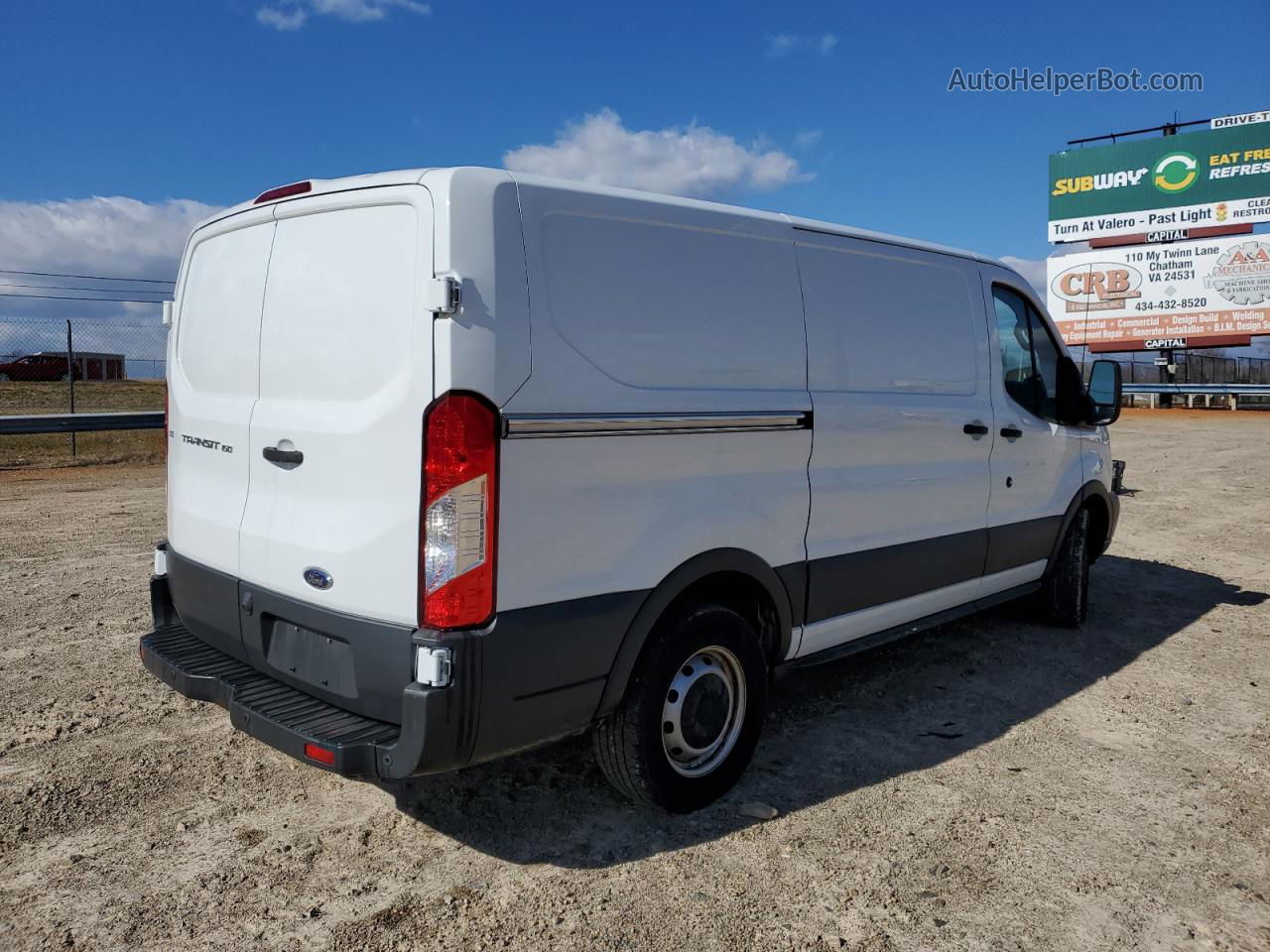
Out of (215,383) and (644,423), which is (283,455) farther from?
(644,423)

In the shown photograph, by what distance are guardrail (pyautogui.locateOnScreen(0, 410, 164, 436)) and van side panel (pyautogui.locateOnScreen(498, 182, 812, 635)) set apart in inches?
484

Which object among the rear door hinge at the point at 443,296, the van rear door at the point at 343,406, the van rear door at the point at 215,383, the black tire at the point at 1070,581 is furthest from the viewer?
the black tire at the point at 1070,581

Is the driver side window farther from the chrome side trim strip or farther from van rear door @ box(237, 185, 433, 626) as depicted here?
van rear door @ box(237, 185, 433, 626)

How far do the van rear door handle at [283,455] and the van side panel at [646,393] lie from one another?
0.78 metres

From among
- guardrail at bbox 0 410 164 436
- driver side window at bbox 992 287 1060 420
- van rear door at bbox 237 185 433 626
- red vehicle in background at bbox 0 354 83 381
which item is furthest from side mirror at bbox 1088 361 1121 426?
red vehicle in background at bbox 0 354 83 381

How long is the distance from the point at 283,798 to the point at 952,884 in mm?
2429

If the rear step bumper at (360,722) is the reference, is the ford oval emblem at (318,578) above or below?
above

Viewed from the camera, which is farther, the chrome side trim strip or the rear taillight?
the chrome side trim strip

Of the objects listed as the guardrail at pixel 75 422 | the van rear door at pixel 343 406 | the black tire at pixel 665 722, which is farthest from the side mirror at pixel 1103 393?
the guardrail at pixel 75 422

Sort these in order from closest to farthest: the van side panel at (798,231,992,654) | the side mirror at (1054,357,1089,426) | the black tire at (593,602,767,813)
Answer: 1. the black tire at (593,602,767,813)
2. the van side panel at (798,231,992,654)
3. the side mirror at (1054,357,1089,426)

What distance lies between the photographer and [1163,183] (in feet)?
117

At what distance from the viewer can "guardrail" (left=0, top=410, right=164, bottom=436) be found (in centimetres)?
1267

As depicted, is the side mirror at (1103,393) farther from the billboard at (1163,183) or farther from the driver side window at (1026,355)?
the billboard at (1163,183)

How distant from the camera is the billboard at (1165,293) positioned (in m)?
34.1
